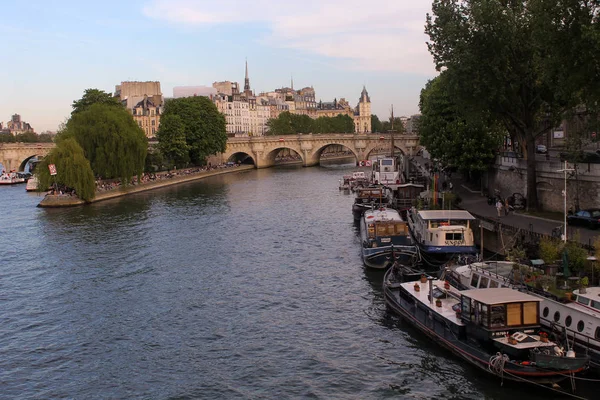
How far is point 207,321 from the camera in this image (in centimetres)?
2859

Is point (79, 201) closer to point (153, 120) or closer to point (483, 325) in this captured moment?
point (483, 325)

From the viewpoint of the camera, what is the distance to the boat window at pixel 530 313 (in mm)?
21906

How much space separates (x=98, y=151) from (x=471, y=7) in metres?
48.9

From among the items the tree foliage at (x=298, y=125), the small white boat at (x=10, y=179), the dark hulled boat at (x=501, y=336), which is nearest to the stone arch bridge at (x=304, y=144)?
the tree foliage at (x=298, y=125)

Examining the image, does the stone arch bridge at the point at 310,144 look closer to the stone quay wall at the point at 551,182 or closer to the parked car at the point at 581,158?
the stone quay wall at the point at 551,182

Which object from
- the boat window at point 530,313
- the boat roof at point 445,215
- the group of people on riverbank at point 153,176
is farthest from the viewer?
the group of people on riverbank at point 153,176

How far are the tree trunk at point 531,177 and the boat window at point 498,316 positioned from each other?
21480mm

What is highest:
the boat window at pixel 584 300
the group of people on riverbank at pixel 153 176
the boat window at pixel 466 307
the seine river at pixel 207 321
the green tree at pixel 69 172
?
the green tree at pixel 69 172

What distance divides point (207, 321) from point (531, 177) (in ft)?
75.7

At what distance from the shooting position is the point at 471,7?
39.2m

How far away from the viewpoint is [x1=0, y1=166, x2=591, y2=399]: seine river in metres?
22.3

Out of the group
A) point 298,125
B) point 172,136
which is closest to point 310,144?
point 172,136

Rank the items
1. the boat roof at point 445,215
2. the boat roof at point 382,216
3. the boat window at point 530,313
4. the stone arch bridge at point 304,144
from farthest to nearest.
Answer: the stone arch bridge at point 304,144 < the boat roof at point 382,216 < the boat roof at point 445,215 < the boat window at point 530,313

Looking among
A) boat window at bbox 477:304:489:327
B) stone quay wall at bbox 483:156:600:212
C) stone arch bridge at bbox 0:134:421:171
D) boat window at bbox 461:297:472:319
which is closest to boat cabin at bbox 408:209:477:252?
stone quay wall at bbox 483:156:600:212
